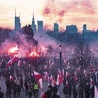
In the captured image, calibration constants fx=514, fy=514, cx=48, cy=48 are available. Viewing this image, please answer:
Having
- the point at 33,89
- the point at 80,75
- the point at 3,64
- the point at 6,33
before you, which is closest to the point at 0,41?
the point at 6,33

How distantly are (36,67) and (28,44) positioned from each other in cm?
2030

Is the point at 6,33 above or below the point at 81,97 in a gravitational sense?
above

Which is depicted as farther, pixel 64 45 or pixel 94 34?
pixel 94 34

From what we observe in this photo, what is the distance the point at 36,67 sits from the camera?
39219 millimetres

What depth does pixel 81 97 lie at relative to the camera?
85.5 feet

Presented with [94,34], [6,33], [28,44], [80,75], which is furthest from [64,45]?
Answer: [80,75]

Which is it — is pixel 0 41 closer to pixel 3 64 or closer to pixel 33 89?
pixel 3 64

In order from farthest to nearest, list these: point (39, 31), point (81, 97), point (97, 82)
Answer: point (39, 31), point (81, 97), point (97, 82)

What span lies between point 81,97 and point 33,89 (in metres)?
2.50

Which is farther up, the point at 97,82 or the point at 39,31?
the point at 39,31

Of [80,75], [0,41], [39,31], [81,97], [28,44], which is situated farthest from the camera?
[39,31]

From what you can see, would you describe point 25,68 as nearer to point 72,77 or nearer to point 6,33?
point 72,77

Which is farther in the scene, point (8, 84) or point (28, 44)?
point (28, 44)

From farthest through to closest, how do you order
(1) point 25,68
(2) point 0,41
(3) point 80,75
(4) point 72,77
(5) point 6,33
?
(5) point 6,33, (2) point 0,41, (1) point 25,68, (3) point 80,75, (4) point 72,77
